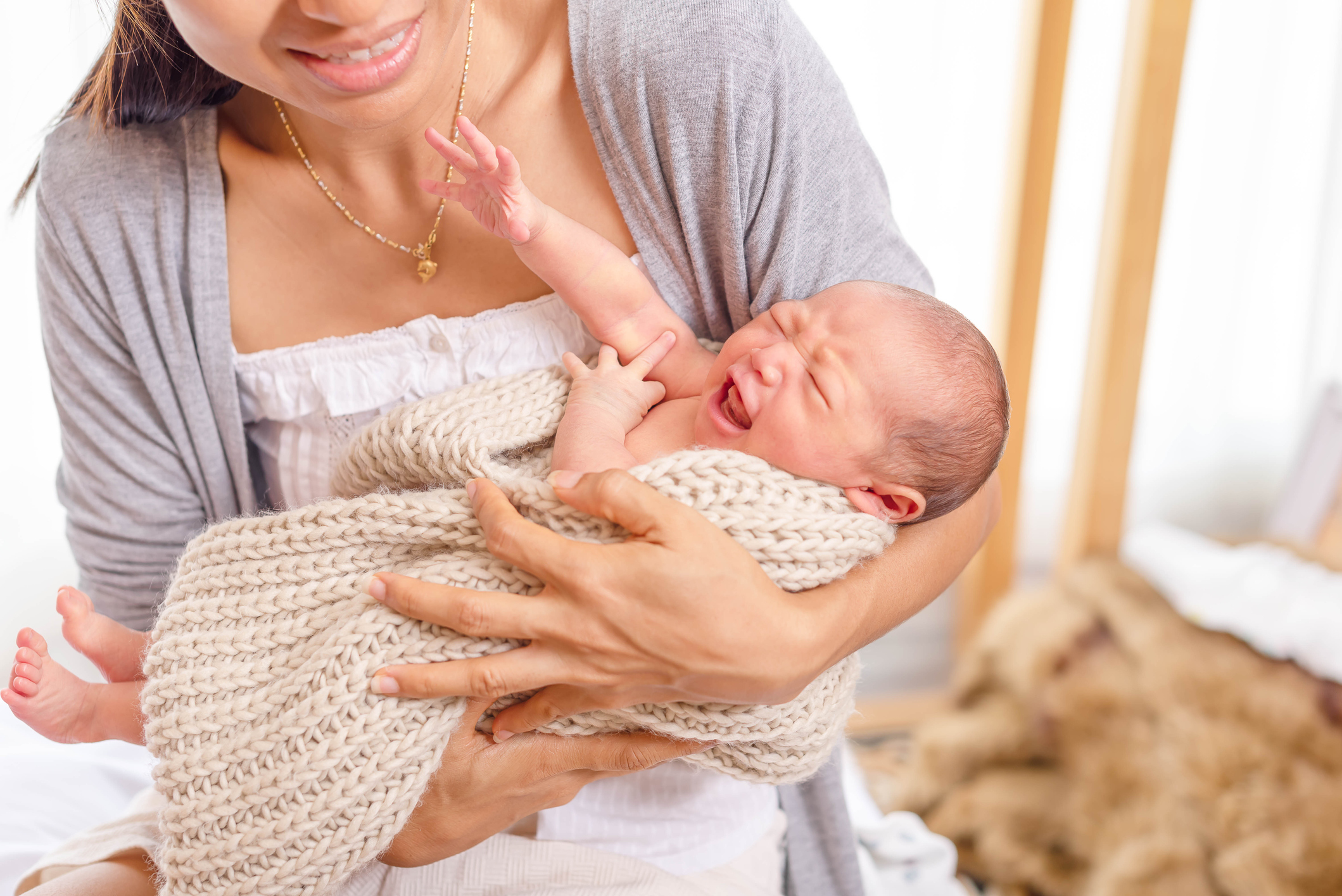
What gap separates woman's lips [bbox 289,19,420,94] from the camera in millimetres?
928

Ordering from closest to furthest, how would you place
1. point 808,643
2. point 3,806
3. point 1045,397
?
point 808,643 → point 3,806 → point 1045,397

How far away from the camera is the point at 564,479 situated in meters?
0.92

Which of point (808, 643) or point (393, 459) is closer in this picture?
point (808, 643)

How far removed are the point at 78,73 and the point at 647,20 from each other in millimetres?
1141

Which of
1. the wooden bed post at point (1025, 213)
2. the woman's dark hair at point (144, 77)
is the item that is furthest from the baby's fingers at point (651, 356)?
the wooden bed post at point (1025, 213)

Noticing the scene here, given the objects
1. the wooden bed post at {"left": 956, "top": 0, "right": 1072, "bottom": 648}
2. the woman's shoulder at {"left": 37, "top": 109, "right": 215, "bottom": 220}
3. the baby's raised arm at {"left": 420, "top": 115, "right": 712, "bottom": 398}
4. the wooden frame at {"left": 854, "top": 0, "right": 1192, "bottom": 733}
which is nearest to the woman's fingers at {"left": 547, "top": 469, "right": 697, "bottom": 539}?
the baby's raised arm at {"left": 420, "top": 115, "right": 712, "bottom": 398}

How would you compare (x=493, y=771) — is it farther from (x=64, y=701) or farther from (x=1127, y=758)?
(x=1127, y=758)

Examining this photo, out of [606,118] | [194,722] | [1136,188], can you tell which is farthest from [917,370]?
[1136,188]

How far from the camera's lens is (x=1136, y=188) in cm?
215

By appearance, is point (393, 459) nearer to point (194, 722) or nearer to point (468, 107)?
point (194, 722)

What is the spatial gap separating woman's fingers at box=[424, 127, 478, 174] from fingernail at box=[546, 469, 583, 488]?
32 cm

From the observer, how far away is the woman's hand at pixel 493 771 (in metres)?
0.97

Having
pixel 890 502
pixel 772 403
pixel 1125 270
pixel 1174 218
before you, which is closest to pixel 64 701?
pixel 772 403

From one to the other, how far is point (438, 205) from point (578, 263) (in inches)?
10.0
